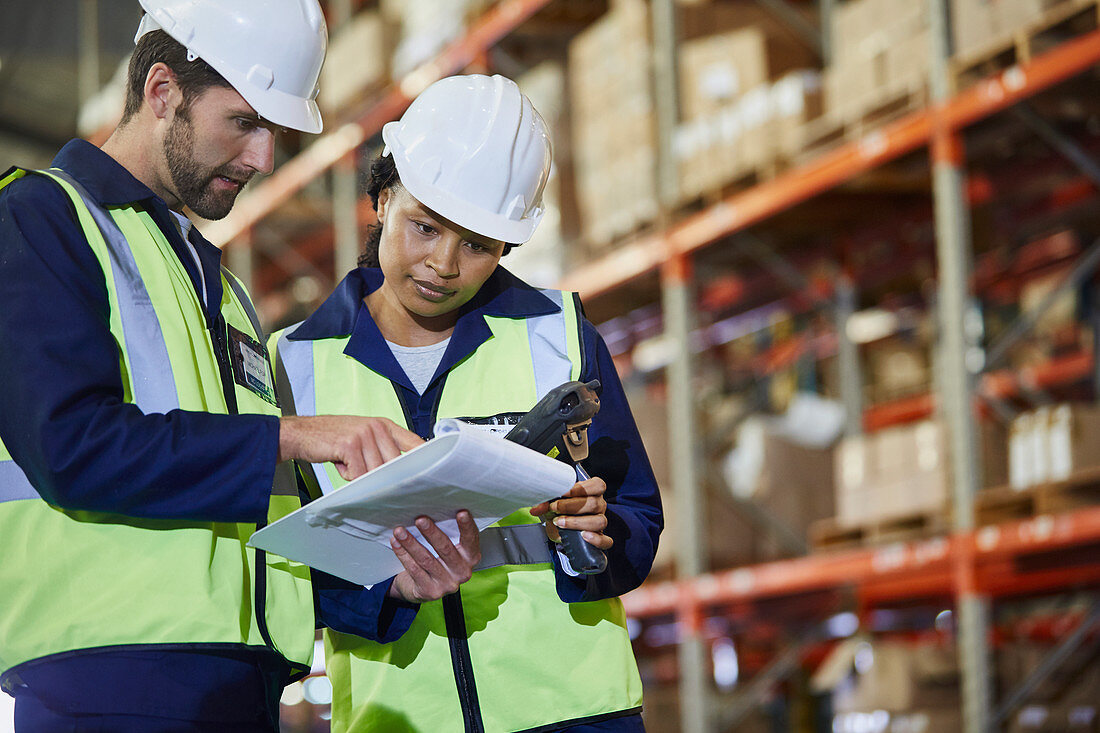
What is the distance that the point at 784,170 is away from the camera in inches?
264

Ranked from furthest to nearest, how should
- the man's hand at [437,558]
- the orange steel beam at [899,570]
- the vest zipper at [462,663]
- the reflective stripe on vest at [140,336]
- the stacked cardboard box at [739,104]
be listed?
the stacked cardboard box at [739,104], the orange steel beam at [899,570], the vest zipper at [462,663], the man's hand at [437,558], the reflective stripe on vest at [140,336]

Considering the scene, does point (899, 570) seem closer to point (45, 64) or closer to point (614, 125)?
point (614, 125)

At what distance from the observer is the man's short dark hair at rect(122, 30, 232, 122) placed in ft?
6.43

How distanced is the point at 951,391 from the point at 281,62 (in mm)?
4191

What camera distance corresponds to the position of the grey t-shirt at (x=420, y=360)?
2307 mm

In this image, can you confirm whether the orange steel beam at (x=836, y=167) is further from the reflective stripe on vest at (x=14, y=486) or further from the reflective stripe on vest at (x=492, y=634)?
the reflective stripe on vest at (x=14, y=486)

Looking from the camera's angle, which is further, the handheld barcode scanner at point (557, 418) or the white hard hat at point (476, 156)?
the white hard hat at point (476, 156)

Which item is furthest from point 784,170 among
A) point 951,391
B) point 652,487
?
point 652,487

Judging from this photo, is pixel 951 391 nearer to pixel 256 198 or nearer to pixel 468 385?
pixel 468 385

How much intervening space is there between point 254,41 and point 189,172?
0.74 feet

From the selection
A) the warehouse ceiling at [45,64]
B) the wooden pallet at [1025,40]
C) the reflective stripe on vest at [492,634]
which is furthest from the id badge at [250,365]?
the warehouse ceiling at [45,64]

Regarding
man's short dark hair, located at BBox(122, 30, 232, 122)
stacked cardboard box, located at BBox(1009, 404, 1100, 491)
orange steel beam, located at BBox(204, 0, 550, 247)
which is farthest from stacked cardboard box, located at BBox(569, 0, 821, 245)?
man's short dark hair, located at BBox(122, 30, 232, 122)

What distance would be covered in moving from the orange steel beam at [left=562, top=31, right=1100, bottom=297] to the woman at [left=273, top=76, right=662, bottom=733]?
362 centimetres

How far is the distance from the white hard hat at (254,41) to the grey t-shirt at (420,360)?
0.46 metres
